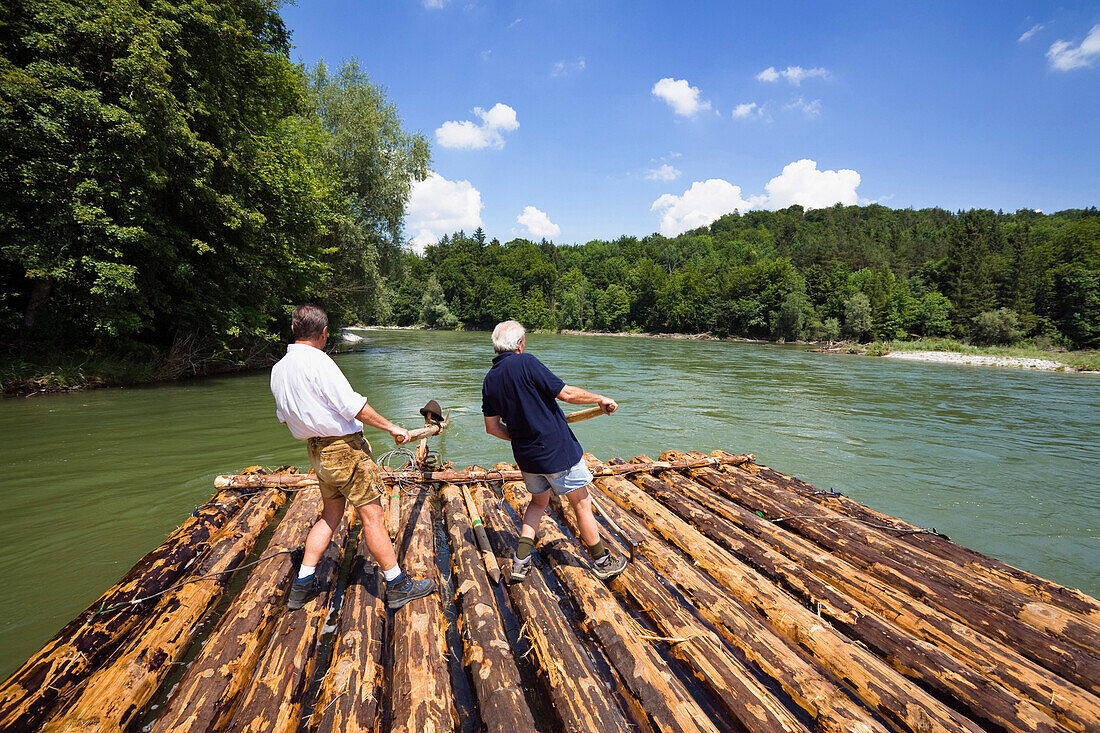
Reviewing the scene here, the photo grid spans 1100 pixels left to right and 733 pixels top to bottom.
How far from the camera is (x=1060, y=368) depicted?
33.5m

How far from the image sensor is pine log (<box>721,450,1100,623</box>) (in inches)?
128

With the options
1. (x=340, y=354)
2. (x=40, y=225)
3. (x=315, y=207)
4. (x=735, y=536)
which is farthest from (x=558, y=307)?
(x=735, y=536)

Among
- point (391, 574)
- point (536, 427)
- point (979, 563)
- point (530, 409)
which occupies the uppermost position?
point (530, 409)

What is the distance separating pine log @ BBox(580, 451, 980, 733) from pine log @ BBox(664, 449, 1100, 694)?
102cm

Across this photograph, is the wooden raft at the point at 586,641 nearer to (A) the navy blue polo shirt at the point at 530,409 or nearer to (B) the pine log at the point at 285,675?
(B) the pine log at the point at 285,675

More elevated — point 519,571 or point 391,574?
point 391,574

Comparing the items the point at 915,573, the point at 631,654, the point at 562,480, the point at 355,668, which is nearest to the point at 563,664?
the point at 631,654

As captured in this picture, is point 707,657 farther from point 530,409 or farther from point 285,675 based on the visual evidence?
point 285,675

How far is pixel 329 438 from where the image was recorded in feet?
10.1

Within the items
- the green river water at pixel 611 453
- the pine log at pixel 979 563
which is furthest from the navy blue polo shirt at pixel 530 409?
the green river water at pixel 611 453

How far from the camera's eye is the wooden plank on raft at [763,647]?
2.27 m

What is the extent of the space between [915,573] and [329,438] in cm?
465

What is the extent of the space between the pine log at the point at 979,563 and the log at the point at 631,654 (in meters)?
3.05

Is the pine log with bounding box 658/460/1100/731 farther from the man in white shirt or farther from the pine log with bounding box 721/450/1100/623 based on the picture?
the man in white shirt
